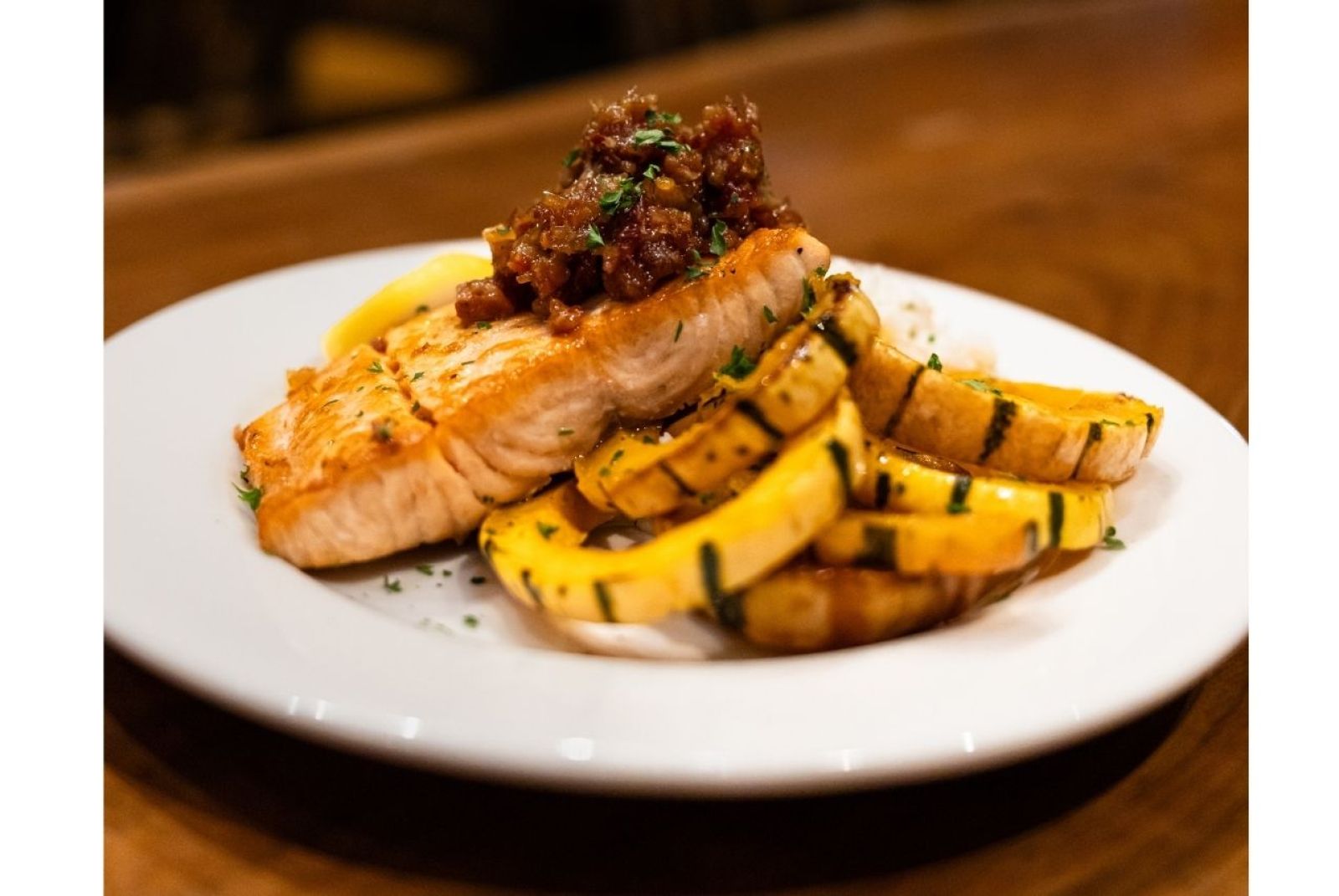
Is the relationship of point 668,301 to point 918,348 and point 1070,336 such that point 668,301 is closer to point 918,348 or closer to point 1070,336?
point 918,348


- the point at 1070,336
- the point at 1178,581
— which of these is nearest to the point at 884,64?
the point at 1070,336

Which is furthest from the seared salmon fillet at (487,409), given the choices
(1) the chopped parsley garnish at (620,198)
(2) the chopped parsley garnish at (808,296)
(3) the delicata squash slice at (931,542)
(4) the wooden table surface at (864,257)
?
(3) the delicata squash slice at (931,542)

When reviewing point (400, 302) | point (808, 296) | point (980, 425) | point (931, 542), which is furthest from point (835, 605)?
point (400, 302)

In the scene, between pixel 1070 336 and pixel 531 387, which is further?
pixel 1070 336

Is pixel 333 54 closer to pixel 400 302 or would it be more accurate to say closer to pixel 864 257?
pixel 864 257

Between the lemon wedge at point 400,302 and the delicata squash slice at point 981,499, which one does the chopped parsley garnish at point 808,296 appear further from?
the lemon wedge at point 400,302

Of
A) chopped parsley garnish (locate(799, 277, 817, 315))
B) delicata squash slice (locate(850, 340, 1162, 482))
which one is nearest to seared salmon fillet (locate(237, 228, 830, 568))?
chopped parsley garnish (locate(799, 277, 817, 315))
